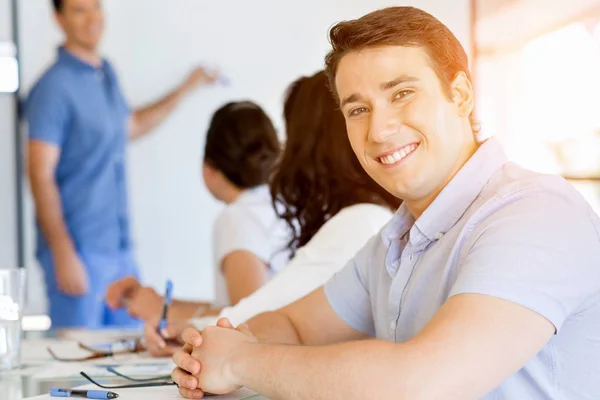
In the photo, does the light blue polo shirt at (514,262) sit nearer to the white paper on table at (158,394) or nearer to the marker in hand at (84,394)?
the white paper on table at (158,394)

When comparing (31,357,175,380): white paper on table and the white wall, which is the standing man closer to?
the white wall

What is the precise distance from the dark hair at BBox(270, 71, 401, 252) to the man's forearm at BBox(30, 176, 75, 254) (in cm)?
208

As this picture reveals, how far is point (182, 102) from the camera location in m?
4.14

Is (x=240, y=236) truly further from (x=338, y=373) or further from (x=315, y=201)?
(x=338, y=373)

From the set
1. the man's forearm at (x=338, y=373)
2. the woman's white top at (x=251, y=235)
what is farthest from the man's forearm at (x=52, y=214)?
the man's forearm at (x=338, y=373)

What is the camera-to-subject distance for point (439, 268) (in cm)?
118

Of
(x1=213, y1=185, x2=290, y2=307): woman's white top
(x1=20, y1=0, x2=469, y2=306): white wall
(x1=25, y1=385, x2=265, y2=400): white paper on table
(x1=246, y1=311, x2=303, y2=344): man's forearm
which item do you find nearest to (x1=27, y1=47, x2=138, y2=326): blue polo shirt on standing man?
(x1=20, y1=0, x2=469, y2=306): white wall

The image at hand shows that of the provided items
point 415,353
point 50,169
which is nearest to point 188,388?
point 415,353

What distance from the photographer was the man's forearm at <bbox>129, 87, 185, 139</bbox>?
162 inches

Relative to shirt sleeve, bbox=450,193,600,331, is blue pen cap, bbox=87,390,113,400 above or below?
below

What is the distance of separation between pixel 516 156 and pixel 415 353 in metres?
3.22

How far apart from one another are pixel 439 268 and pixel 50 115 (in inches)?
120

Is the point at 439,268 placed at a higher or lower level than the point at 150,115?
higher

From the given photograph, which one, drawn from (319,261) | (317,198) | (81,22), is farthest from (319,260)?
(81,22)
